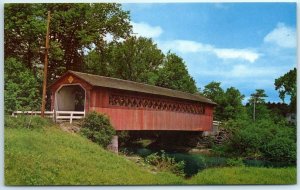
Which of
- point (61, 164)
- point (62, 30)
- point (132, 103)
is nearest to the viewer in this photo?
point (61, 164)

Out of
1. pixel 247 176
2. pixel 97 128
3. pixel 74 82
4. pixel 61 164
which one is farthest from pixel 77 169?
pixel 247 176

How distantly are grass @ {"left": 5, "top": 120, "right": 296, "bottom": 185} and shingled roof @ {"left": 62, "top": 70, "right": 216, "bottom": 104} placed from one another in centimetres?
63

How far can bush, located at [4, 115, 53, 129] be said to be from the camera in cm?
595

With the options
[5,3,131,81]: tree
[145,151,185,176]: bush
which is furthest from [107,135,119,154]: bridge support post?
[5,3,131,81]: tree

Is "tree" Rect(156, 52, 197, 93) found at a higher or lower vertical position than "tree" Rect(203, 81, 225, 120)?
higher

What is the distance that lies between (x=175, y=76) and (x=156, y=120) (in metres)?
0.56

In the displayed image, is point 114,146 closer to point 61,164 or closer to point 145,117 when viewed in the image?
point 145,117

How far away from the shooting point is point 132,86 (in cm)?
630

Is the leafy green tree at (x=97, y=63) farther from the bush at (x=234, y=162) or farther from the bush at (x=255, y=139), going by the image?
the bush at (x=234, y=162)

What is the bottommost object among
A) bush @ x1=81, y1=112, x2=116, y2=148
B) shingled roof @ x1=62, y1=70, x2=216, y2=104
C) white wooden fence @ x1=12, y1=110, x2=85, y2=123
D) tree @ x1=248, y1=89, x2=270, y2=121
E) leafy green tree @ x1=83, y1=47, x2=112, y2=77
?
bush @ x1=81, y1=112, x2=116, y2=148

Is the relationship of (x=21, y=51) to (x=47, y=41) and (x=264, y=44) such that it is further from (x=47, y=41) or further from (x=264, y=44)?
(x=264, y=44)

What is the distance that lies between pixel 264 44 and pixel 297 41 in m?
0.34

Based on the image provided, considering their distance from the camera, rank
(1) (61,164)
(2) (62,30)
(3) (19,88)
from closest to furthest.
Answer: (1) (61,164) → (3) (19,88) → (2) (62,30)

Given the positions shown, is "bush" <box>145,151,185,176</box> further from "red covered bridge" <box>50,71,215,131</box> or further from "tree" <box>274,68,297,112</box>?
"tree" <box>274,68,297,112</box>
